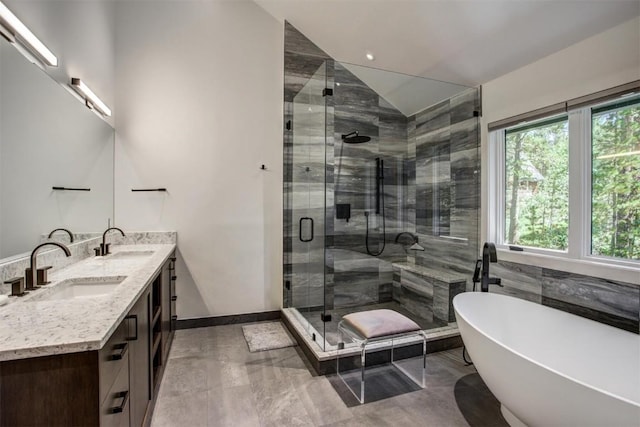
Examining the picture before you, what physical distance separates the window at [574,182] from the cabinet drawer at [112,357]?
2.84 meters

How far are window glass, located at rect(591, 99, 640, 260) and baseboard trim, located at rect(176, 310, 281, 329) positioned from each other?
3045mm

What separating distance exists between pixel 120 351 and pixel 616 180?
2.99 metres

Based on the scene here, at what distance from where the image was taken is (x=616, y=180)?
2.12m

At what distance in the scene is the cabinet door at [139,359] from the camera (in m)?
1.46

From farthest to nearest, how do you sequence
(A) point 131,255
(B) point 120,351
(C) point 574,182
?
1. (A) point 131,255
2. (C) point 574,182
3. (B) point 120,351

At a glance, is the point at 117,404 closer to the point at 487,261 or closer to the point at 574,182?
the point at 487,261

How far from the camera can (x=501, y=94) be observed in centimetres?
283

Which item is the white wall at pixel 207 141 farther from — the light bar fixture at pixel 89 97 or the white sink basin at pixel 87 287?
the white sink basin at pixel 87 287

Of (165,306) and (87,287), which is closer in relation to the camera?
(87,287)

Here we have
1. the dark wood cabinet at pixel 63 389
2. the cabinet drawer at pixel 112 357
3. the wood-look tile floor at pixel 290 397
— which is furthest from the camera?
the wood-look tile floor at pixel 290 397

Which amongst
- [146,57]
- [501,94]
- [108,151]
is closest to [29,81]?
[108,151]

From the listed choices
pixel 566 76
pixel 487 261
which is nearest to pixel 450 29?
pixel 566 76

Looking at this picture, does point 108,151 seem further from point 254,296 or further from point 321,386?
point 321,386

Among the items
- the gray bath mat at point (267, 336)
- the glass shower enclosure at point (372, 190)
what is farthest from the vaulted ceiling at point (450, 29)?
the gray bath mat at point (267, 336)
